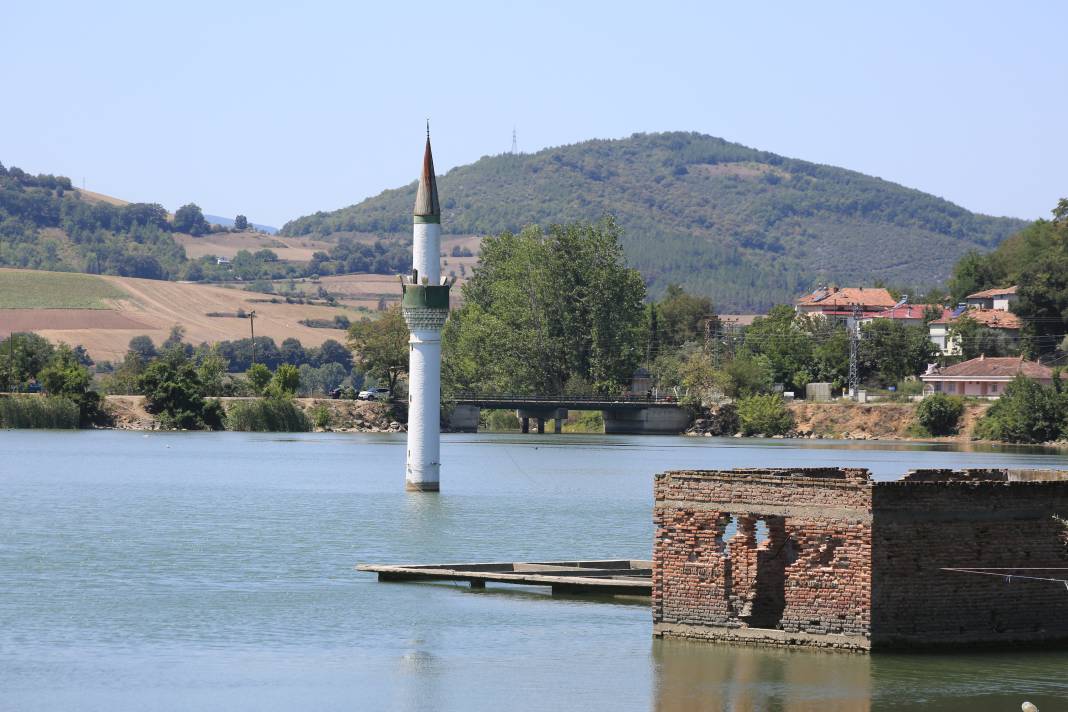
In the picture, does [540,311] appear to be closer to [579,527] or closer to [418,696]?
[579,527]

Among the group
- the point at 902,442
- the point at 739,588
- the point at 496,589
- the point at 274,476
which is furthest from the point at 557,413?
the point at 739,588

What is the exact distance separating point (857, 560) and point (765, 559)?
1.75 metres

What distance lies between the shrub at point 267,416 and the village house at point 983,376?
50.1 m

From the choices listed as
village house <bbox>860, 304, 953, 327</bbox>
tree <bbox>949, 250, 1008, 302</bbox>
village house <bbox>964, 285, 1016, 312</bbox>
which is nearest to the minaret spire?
village house <bbox>964, 285, 1016, 312</bbox>

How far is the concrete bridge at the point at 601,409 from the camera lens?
141625mm

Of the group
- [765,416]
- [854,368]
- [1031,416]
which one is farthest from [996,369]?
[765,416]

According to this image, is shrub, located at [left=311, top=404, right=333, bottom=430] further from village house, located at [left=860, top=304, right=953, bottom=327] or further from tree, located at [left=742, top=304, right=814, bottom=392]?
village house, located at [left=860, top=304, right=953, bottom=327]

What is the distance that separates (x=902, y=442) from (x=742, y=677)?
351 ft

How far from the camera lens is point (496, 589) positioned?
124 ft

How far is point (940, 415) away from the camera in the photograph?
134m

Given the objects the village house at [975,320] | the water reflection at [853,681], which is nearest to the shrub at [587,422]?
the village house at [975,320]

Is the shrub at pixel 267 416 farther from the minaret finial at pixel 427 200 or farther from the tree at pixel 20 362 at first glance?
the minaret finial at pixel 427 200

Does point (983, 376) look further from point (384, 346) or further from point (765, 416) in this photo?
point (384, 346)

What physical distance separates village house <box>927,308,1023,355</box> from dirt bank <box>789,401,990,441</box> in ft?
73.7
